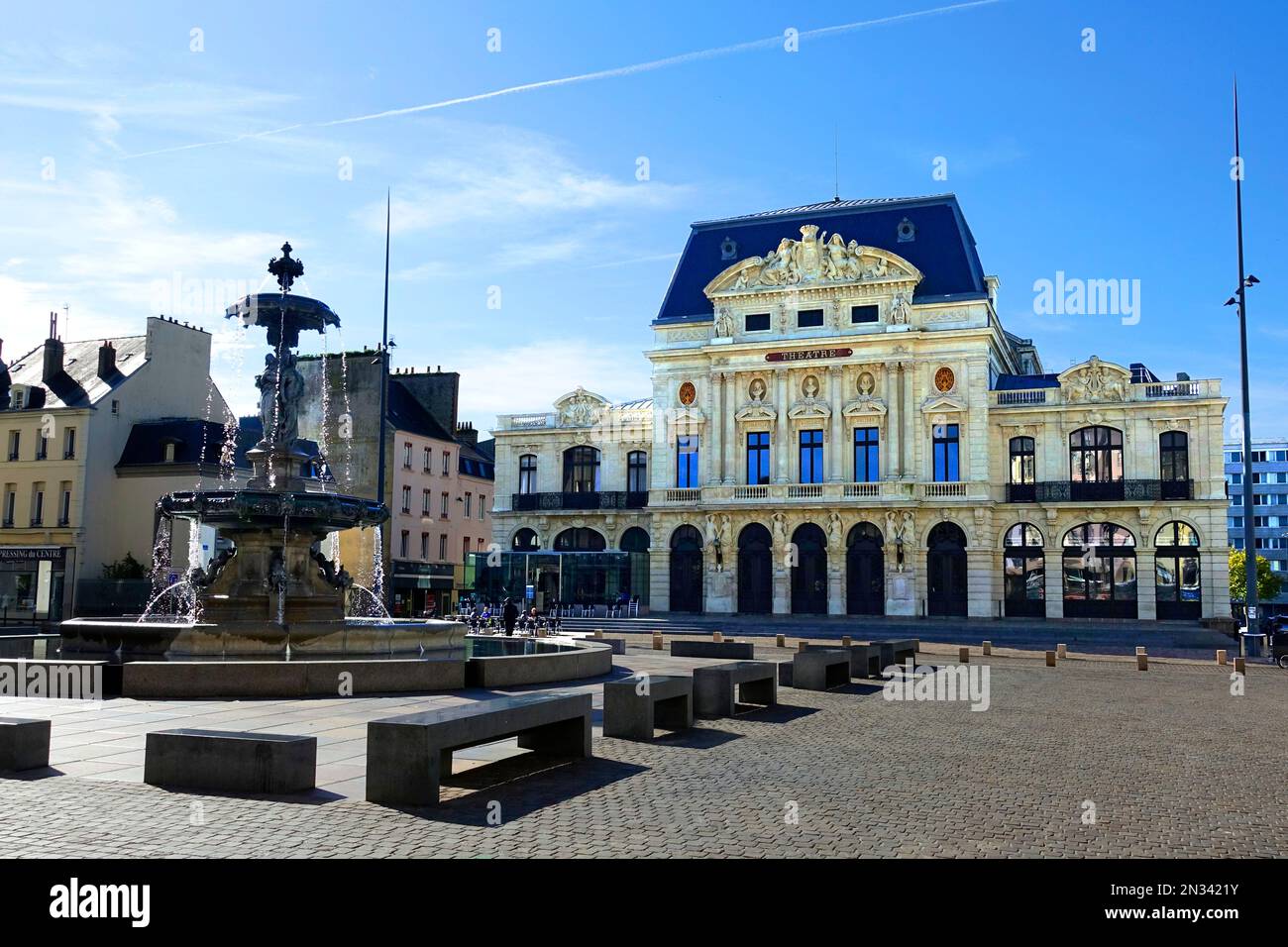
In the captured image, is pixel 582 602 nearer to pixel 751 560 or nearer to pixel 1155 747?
pixel 751 560

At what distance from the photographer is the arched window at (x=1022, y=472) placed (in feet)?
176

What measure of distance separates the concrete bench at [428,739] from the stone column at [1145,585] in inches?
1806

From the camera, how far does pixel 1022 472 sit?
178 ft

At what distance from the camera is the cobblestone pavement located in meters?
8.12

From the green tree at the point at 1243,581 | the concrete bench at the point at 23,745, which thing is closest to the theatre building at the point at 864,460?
the green tree at the point at 1243,581

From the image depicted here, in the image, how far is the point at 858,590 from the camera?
2156 inches

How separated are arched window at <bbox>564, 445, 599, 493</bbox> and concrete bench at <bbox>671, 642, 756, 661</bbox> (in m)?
32.8

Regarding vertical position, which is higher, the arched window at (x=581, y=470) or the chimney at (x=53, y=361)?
the chimney at (x=53, y=361)

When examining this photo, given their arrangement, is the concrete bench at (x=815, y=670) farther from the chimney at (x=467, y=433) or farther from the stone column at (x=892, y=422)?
the chimney at (x=467, y=433)

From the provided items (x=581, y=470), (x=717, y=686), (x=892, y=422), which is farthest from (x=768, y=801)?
(x=581, y=470)

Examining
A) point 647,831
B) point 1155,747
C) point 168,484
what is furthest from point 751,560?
point 647,831

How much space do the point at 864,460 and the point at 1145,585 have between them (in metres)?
13.9

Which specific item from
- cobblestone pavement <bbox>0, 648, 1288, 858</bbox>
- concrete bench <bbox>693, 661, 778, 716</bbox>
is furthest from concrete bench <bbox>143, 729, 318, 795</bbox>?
concrete bench <bbox>693, 661, 778, 716</bbox>

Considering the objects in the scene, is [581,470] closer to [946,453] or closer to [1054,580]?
[946,453]
